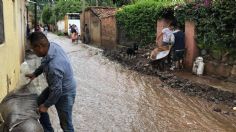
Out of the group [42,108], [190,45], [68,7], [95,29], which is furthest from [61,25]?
[42,108]

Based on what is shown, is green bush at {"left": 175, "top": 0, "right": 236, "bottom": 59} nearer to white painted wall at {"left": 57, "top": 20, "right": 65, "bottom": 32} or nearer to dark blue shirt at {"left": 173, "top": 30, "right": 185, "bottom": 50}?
dark blue shirt at {"left": 173, "top": 30, "right": 185, "bottom": 50}

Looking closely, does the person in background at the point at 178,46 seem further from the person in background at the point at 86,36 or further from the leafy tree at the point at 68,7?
the leafy tree at the point at 68,7

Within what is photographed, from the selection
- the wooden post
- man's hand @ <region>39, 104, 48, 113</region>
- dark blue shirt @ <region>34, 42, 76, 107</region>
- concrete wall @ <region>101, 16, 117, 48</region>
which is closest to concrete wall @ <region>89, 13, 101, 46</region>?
concrete wall @ <region>101, 16, 117, 48</region>

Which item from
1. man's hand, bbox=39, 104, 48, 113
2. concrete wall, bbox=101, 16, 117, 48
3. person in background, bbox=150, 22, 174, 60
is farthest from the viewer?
concrete wall, bbox=101, 16, 117, 48

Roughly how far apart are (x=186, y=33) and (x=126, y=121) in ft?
22.5

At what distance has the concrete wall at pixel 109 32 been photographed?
24891 mm

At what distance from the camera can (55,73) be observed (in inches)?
189

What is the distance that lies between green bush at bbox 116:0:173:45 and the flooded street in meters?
4.43

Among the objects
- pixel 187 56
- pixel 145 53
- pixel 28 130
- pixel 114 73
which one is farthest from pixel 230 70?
pixel 28 130

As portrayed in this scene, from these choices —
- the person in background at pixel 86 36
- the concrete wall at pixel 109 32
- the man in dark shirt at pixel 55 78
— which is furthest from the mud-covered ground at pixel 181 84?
the person in background at pixel 86 36

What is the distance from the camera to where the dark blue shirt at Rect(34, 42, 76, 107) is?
15.8ft

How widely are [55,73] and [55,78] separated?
0.20 feet

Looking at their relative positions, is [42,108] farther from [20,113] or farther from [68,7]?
[68,7]

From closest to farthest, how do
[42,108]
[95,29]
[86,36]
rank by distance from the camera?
1. [42,108]
2. [95,29]
3. [86,36]
